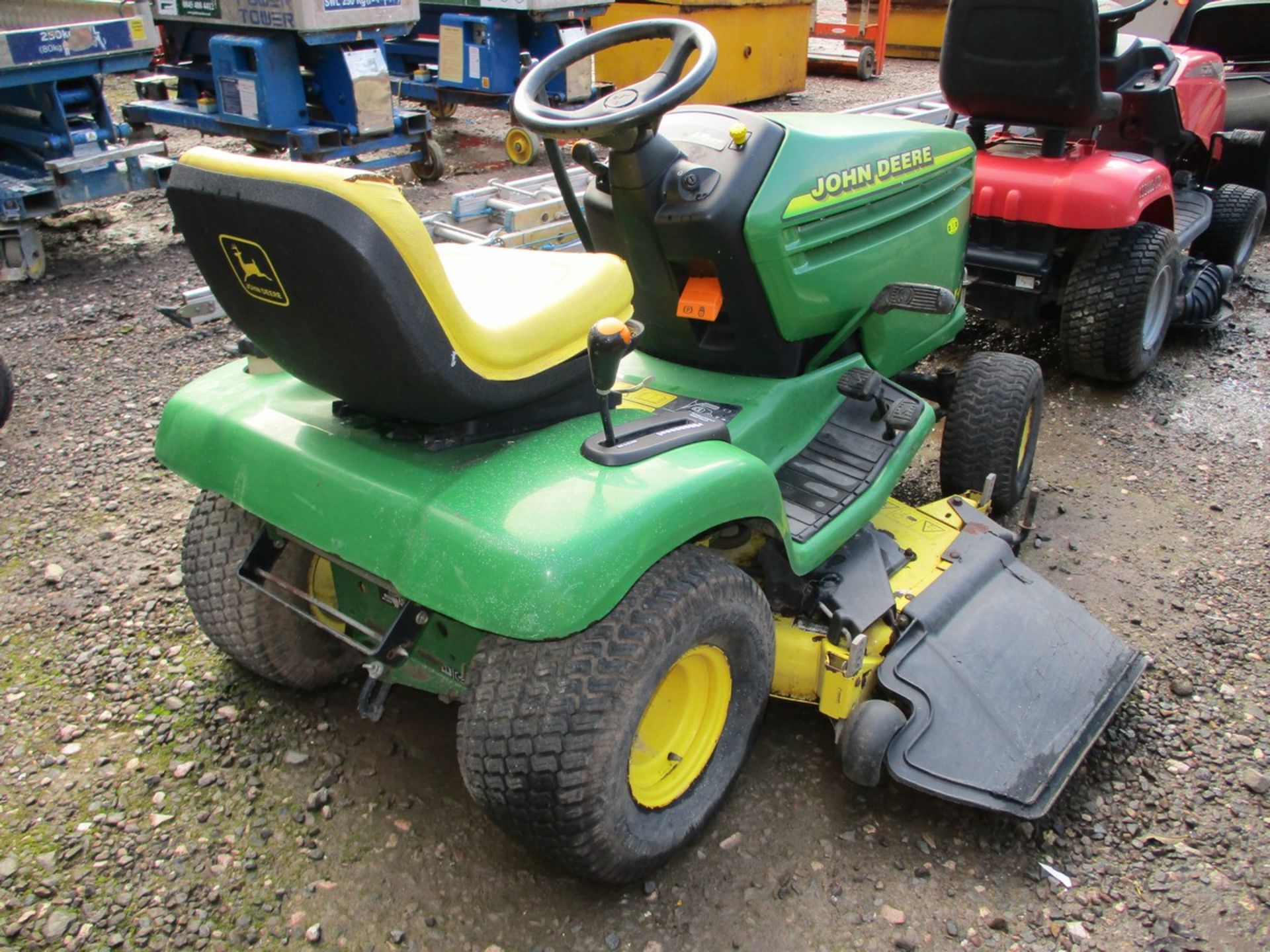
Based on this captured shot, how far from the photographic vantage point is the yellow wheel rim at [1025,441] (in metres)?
3.03

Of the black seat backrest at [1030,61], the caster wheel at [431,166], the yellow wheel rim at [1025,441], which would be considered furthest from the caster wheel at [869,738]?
the caster wheel at [431,166]

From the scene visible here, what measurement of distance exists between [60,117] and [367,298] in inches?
184

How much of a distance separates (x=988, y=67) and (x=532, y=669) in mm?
3085

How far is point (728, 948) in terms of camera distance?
6.31ft

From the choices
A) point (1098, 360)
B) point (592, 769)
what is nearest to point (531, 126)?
point (592, 769)

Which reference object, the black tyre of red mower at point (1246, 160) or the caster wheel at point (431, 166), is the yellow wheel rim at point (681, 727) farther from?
the caster wheel at point (431, 166)

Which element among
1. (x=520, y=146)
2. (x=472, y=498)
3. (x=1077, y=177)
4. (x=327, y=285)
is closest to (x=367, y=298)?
(x=327, y=285)

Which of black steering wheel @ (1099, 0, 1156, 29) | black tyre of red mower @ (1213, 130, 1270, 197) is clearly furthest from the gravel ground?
black tyre of red mower @ (1213, 130, 1270, 197)

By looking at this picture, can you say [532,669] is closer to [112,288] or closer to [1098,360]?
[1098,360]

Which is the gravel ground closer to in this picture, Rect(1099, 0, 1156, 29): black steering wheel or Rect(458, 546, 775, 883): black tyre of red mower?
Rect(458, 546, 775, 883): black tyre of red mower

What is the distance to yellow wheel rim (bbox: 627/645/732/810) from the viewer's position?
79.0 inches

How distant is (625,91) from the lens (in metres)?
2.22

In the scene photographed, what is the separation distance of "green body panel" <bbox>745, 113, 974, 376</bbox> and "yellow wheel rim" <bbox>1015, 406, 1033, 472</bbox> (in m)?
0.34

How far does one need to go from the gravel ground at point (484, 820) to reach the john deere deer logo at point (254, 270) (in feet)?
3.62
